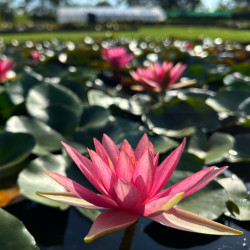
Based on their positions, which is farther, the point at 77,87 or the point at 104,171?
the point at 77,87

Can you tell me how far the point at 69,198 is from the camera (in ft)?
2.03

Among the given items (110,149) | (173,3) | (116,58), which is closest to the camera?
(110,149)

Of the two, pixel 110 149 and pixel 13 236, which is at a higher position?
pixel 110 149

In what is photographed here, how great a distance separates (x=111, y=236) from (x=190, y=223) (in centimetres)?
26

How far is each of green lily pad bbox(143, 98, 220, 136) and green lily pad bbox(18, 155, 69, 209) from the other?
1.46 feet

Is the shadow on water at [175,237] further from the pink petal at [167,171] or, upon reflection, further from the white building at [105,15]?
the white building at [105,15]

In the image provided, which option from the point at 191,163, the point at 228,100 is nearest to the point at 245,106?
the point at 228,100

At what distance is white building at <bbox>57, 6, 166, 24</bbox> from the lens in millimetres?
23125

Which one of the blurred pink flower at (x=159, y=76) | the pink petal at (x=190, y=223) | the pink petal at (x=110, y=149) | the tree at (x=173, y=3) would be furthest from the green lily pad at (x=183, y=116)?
the tree at (x=173, y=3)

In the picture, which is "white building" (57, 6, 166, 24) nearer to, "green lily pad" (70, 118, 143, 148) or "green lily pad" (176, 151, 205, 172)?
"green lily pad" (70, 118, 143, 148)

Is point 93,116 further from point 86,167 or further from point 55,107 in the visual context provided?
point 86,167

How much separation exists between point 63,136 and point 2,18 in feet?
123

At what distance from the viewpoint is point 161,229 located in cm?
80

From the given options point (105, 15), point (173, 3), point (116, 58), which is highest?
point (116, 58)
